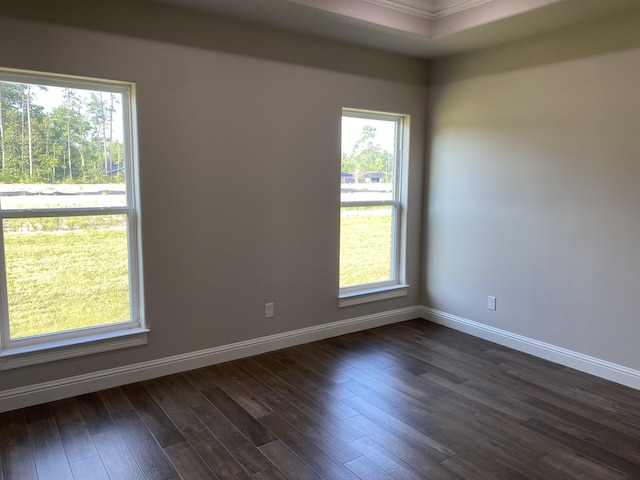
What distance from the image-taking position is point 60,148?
2932mm

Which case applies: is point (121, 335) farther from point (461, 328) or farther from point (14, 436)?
point (461, 328)

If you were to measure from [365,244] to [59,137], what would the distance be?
2.68 meters

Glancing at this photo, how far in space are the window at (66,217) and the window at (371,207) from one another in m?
1.86

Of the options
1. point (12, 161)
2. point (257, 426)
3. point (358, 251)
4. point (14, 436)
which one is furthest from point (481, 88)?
point (14, 436)

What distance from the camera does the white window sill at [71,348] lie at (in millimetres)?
2791

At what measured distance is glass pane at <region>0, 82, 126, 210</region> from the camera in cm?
279

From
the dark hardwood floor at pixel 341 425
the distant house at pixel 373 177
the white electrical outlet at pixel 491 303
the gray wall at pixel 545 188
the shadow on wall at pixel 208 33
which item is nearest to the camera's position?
the dark hardwood floor at pixel 341 425

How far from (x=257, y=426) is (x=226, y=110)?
2199 millimetres

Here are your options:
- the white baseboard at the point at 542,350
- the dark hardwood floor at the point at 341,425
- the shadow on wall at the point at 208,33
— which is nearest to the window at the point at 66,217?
the shadow on wall at the point at 208,33

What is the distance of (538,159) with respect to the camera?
3.67m

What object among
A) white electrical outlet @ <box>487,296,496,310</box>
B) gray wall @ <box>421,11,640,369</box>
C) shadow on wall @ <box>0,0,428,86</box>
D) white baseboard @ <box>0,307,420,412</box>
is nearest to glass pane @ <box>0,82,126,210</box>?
shadow on wall @ <box>0,0,428,86</box>

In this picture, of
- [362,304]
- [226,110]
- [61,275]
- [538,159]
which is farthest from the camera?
[362,304]

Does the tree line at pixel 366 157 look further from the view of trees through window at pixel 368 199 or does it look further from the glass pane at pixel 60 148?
the glass pane at pixel 60 148

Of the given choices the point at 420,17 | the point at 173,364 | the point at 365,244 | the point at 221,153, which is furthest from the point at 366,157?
the point at 173,364
